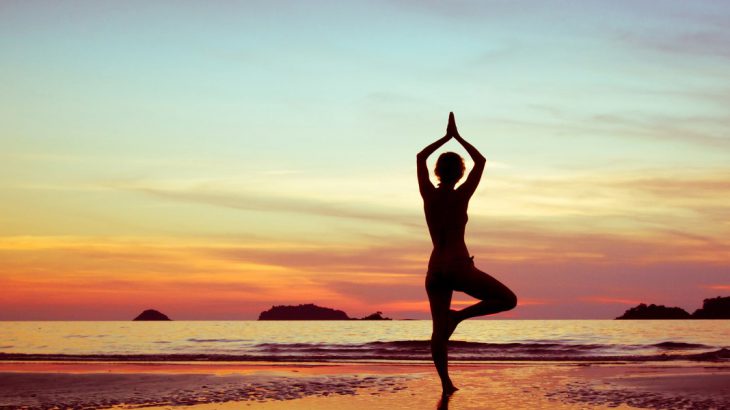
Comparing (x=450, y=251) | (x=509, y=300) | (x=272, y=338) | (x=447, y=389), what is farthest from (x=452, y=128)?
(x=272, y=338)

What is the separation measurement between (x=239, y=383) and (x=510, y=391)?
4.21 m

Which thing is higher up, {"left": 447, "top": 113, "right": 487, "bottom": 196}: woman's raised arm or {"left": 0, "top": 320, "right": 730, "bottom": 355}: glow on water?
{"left": 447, "top": 113, "right": 487, "bottom": 196}: woman's raised arm

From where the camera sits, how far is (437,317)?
7.90 m

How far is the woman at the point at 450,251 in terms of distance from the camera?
7508mm

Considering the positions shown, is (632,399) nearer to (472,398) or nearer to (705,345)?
(472,398)

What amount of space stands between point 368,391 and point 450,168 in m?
3.75

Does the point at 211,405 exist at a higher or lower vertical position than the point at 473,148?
lower

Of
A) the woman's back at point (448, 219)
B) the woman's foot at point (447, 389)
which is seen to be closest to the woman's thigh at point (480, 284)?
the woman's back at point (448, 219)

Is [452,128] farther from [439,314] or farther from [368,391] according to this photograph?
[368,391]

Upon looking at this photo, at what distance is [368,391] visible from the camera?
10.2 meters

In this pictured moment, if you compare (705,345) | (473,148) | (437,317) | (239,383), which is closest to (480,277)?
(437,317)

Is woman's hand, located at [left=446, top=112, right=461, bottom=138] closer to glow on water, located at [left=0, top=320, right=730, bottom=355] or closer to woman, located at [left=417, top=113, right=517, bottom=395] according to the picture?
woman, located at [left=417, top=113, right=517, bottom=395]

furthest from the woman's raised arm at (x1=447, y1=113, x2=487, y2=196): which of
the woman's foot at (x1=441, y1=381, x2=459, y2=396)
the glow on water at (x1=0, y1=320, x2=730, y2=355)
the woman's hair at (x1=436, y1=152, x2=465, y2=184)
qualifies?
the glow on water at (x1=0, y1=320, x2=730, y2=355)

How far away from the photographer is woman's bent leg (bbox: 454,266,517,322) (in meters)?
7.48
